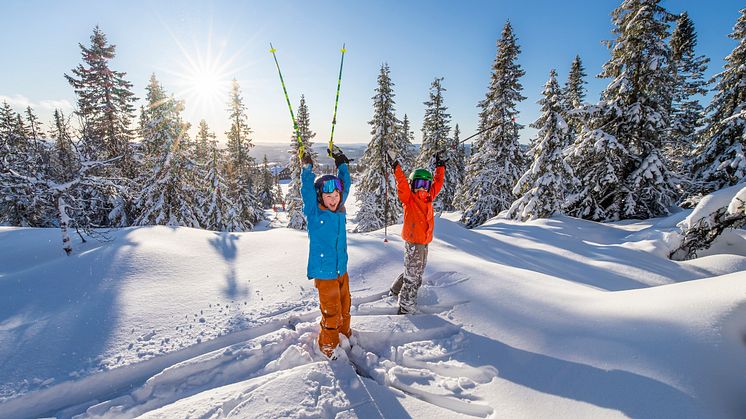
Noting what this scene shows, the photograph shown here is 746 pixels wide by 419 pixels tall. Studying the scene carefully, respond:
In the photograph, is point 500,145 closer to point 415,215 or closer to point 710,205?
point 710,205

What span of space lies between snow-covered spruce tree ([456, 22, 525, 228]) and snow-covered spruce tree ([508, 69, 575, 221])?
464 centimetres

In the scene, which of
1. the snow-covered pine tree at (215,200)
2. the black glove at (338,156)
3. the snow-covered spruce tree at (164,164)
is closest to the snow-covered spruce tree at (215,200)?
the snow-covered pine tree at (215,200)

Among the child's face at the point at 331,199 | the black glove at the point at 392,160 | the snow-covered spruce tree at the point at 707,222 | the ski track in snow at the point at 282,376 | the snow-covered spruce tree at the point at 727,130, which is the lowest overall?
the ski track in snow at the point at 282,376

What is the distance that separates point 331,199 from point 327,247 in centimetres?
65

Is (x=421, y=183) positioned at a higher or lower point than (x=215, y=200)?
higher

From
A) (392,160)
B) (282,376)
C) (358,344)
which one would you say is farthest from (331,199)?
(282,376)

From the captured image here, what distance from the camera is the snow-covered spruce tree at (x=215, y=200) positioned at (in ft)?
72.3

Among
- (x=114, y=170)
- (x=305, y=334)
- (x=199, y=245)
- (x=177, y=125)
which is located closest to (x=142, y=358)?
(x=305, y=334)

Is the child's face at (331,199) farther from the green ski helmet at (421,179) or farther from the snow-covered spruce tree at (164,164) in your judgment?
the snow-covered spruce tree at (164,164)

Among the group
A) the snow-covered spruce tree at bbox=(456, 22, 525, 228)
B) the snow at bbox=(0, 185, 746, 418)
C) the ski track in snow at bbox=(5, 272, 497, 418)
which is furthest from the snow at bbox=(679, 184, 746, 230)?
the snow-covered spruce tree at bbox=(456, 22, 525, 228)

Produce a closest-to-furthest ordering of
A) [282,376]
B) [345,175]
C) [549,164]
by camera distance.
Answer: [282,376]
[345,175]
[549,164]

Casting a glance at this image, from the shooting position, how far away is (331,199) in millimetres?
4086

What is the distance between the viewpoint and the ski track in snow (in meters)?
2.90

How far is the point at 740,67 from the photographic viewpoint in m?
14.2
